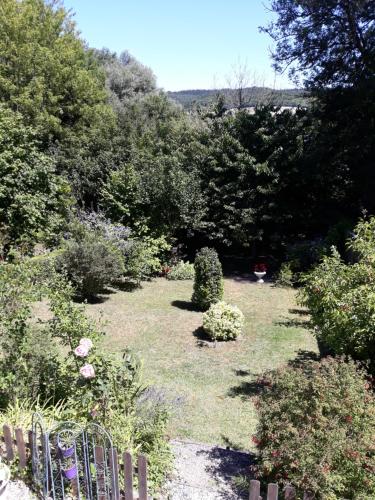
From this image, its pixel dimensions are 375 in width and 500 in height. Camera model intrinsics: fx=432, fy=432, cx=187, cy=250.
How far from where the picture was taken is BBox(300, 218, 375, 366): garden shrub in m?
5.07

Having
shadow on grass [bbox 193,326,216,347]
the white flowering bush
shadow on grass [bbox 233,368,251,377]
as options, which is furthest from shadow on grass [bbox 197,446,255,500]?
the white flowering bush

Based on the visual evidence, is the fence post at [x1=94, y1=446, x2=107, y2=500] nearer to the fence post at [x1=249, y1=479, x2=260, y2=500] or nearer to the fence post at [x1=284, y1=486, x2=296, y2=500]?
the fence post at [x1=249, y1=479, x2=260, y2=500]

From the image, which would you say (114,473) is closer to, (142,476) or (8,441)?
(142,476)

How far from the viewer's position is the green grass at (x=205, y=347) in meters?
5.96

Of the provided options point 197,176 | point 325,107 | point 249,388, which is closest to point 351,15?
point 325,107

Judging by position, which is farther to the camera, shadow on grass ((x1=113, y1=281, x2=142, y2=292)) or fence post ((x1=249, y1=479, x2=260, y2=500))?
shadow on grass ((x1=113, y1=281, x2=142, y2=292))

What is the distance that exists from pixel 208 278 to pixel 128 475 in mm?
6888

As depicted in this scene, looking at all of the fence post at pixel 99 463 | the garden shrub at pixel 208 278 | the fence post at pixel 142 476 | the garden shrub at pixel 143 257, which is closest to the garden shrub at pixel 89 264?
the garden shrub at pixel 143 257

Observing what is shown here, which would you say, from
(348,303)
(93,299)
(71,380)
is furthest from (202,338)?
(348,303)

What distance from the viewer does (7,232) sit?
12.8m

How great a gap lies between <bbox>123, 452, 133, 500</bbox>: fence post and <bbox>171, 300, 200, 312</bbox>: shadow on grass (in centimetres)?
717

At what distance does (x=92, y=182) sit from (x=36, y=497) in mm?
12699

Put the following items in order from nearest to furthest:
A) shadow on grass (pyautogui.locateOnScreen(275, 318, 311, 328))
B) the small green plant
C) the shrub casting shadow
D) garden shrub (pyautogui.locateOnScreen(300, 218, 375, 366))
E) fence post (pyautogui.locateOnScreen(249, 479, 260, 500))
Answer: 1. fence post (pyautogui.locateOnScreen(249, 479, 260, 500))
2. garden shrub (pyautogui.locateOnScreen(300, 218, 375, 366))
3. shadow on grass (pyautogui.locateOnScreen(275, 318, 311, 328))
4. the shrub casting shadow
5. the small green plant

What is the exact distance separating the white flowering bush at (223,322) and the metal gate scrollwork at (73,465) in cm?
470
